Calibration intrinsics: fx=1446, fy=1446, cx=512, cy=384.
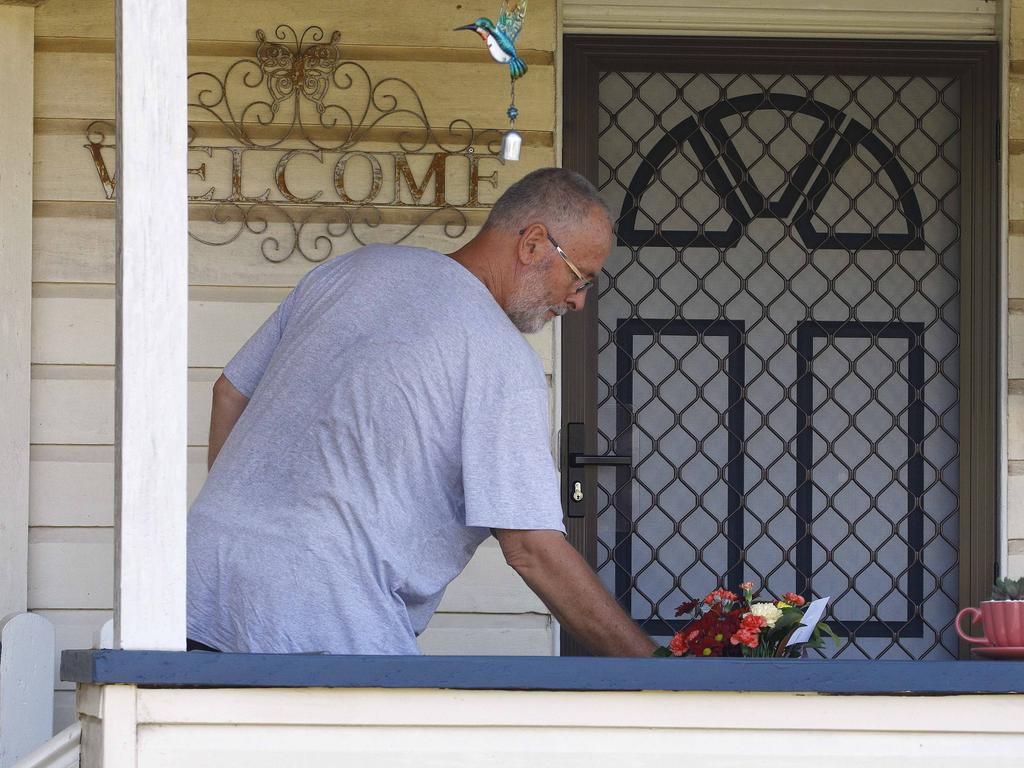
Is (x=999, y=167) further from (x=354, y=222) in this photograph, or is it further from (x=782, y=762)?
(x=782, y=762)

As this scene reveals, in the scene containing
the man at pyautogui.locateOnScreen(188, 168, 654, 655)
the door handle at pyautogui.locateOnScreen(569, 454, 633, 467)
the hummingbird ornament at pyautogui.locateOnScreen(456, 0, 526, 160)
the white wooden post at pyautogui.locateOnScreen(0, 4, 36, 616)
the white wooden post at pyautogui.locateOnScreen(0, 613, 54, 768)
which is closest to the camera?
the man at pyautogui.locateOnScreen(188, 168, 654, 655)

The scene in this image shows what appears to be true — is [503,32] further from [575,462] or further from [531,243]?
[575,462]

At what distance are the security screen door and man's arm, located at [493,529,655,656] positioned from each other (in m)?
1.89

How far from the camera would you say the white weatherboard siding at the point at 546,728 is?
2.07m

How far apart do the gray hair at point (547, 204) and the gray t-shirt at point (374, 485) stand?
273 millimetres

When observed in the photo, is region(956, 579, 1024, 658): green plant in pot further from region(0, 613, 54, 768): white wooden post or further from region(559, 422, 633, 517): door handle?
region(0, 613, 54, 768): white wooden post

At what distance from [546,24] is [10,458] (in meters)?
1.97

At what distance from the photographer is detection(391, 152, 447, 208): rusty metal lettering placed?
164 inches

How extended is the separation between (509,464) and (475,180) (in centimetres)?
191

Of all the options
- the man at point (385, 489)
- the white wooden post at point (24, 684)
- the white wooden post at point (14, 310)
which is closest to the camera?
the man at point (385, 489)

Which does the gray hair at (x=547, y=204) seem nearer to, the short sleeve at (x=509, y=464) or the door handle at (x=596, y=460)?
the short sleeve at (x=509, y=464)

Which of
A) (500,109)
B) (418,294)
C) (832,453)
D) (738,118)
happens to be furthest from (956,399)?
(418,294)

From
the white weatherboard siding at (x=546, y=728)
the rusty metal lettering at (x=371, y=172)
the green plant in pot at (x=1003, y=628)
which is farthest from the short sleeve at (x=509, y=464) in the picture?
the rusty metal lettering at (x=371, y=172)

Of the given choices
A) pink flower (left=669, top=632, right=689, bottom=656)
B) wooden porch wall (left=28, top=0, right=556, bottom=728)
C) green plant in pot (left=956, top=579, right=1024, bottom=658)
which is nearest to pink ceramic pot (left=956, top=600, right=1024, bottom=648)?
green plant in pot (left=956, top=579, right=1024, bottom=658)
